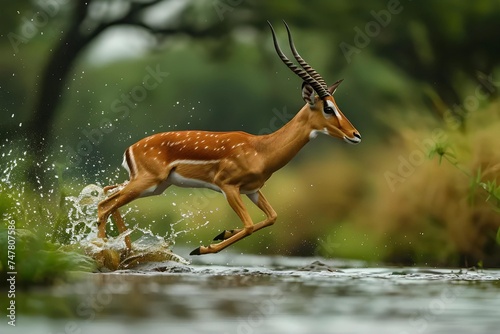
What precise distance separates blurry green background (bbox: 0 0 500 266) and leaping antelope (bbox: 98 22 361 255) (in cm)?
235

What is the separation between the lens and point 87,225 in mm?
Result: 9914

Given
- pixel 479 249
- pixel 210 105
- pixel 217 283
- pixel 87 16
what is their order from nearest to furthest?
pixel 217 283 → pixel 479 249 → pixel 87 16 → pixel 210 105

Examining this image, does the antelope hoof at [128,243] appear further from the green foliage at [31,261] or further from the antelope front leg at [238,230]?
the green foliage at [31,261]

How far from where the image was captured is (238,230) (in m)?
9.38

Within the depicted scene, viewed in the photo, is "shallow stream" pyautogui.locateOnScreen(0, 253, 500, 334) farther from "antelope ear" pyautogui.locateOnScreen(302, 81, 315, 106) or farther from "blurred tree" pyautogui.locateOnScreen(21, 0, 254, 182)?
"blurred tree" pyautogui.locateOnScreen(21, 0, 254, 182)

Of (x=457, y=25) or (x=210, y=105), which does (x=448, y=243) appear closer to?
(x=457, y=25)

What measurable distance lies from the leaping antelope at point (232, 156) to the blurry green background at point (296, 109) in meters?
2.35

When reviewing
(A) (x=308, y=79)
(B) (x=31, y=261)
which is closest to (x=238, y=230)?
(A) (x=308, y=79)

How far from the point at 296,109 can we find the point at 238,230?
6.88 meters

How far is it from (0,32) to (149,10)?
2.10 metres

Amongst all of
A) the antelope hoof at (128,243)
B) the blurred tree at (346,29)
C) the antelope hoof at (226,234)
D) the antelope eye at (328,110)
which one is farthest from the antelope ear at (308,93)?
the blurred tree at (346,29)

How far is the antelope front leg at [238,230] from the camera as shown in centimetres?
924

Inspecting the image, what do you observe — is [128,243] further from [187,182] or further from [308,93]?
[308,93]

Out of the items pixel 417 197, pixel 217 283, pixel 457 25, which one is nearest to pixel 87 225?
pixel 217 283
